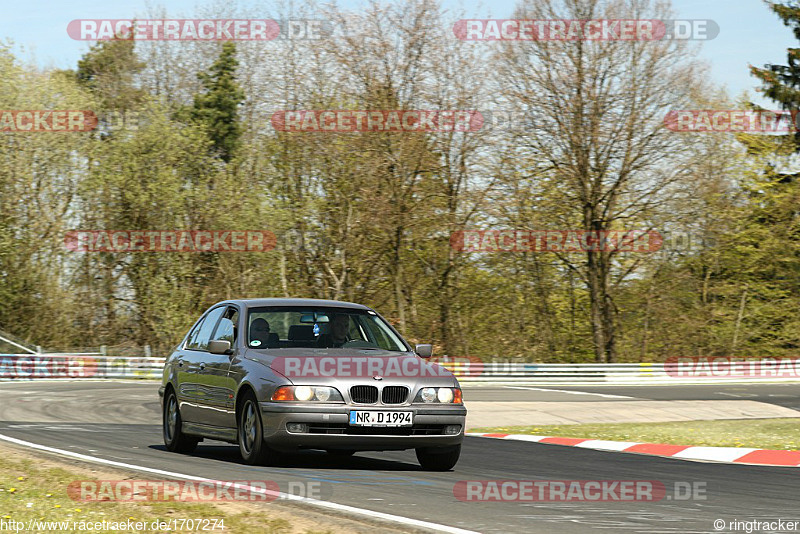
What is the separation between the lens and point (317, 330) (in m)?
11.0

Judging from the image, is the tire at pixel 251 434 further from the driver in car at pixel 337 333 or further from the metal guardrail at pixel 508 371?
the metal guardrail at pixel 508 371

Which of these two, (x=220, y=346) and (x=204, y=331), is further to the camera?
(x=204, y=331)

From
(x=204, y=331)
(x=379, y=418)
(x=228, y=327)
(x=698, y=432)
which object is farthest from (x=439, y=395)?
(x=698, y=432)

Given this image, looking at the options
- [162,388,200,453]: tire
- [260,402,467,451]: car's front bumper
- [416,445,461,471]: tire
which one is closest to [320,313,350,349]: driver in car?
[260,402,467,451]: car's front bumper

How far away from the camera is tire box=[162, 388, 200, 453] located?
12.1m

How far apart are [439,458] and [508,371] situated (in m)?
31.4

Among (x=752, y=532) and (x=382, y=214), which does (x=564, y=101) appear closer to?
(x=382, y=214)

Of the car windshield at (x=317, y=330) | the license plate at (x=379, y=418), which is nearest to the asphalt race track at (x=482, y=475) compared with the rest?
the license plate at (x=379, y=418)

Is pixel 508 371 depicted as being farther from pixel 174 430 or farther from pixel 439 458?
pixel 439 458

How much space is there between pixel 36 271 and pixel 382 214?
575 inches

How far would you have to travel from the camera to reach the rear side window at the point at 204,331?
39.4 ft

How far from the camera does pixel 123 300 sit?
44562mm

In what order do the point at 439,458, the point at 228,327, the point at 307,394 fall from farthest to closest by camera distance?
the point at 228,327 < the point at 439,458 < the point at 307,394

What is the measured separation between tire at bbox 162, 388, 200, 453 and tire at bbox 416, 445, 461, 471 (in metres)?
2.75
